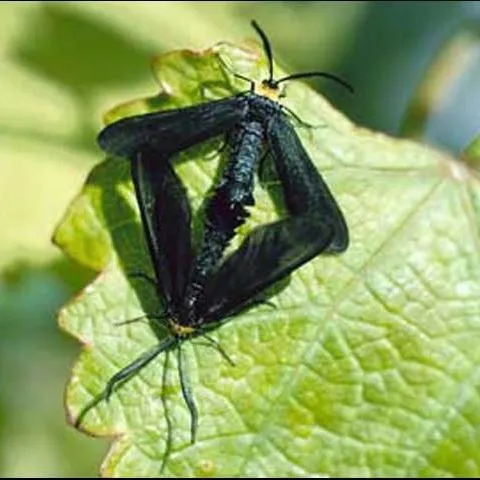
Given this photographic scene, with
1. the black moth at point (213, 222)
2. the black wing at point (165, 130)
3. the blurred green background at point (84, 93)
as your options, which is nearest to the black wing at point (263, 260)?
the black moth at point (213, 222)

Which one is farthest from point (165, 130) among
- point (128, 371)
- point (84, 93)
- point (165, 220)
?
point (84, 93)

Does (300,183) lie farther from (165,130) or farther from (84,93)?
(84,93)

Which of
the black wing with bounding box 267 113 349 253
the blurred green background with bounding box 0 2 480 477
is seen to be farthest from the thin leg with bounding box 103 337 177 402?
the blurred green background with bounding box 0 2 480 477

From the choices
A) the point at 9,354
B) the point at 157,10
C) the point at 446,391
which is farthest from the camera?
the point at 9,354

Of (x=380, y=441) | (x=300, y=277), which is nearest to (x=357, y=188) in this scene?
(x=300, y=277)

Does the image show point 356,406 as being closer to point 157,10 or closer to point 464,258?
point 464,258
